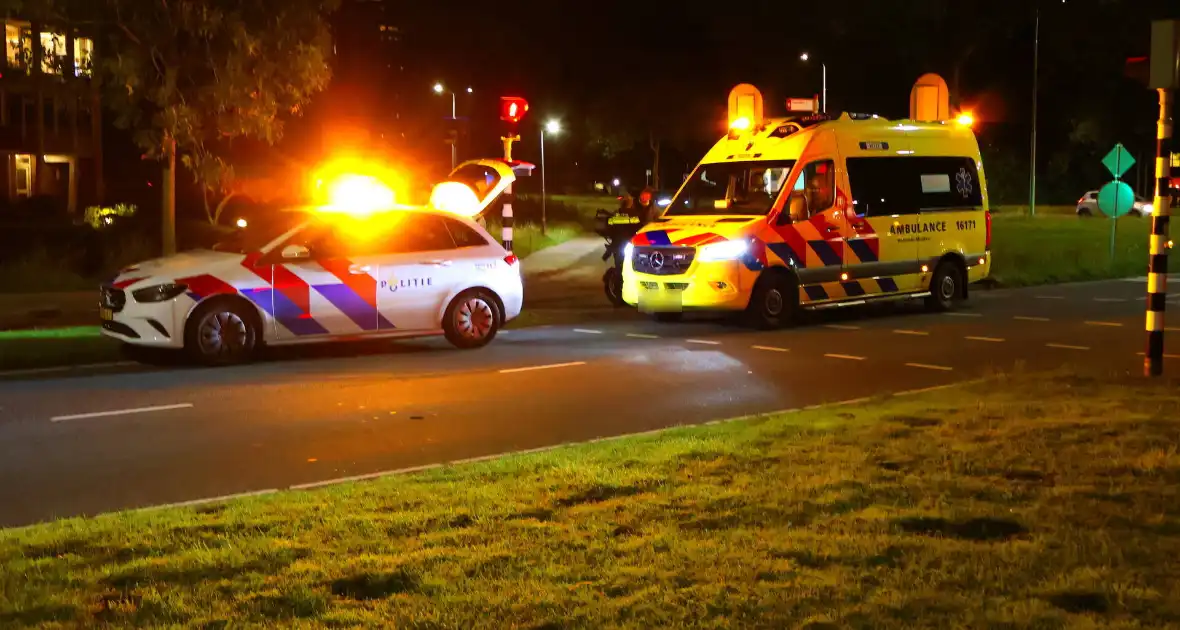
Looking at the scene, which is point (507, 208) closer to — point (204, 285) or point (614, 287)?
point (614, 287)

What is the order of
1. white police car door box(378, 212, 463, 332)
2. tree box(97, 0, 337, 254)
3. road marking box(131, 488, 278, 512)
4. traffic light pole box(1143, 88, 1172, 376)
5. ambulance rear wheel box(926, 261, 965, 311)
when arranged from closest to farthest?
road marking box(131, 488, 278, 512), traffic light pole box(1143, 88, 1172, 376), white police car door box(378, 212, 463, 332), tree box(97, 0, 337, 254), ambulance rear wheel box(926, 261, 965, 311)

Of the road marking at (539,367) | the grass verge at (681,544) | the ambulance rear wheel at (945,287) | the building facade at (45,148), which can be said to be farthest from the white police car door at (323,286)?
the building facade at (45,148)

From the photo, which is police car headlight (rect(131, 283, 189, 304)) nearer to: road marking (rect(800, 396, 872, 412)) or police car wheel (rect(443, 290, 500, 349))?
police car wheel (rect(443, 290, 500, 349))

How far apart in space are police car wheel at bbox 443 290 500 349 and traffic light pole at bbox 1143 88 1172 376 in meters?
6.83

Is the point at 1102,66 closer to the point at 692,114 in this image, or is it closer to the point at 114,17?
the point at 692,114

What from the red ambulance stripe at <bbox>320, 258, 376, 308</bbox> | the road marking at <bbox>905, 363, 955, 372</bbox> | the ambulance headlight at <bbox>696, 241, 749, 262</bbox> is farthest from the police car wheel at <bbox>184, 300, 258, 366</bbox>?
the road marking at <bbox>905, 363, 955, 372</bbox>

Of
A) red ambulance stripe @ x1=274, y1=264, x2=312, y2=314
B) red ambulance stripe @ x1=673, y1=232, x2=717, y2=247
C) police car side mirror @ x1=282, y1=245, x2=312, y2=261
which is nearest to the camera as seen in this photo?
red ambulance stripe @ x1=274, y1=264, x2=312, y2=314

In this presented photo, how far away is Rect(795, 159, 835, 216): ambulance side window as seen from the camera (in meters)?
16.1

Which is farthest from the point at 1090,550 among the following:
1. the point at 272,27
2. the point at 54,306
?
the point at 54,306

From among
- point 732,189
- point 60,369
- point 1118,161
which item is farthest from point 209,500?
point 1118,161

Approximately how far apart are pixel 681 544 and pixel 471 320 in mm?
8727

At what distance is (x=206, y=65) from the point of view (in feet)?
56.3

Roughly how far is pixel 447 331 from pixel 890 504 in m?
8.31

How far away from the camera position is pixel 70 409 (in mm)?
10227
